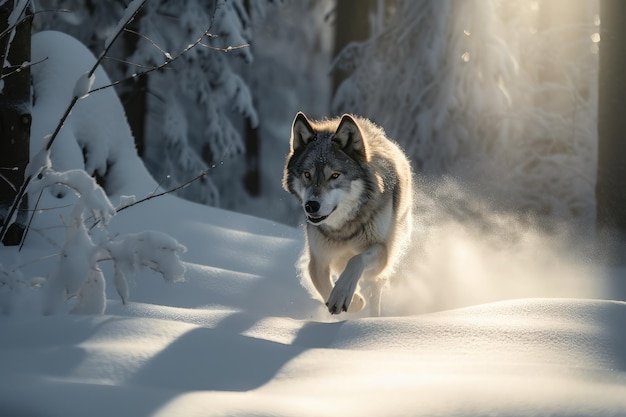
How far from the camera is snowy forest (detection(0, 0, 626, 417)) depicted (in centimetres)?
286

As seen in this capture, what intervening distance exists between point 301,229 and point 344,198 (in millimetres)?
5300

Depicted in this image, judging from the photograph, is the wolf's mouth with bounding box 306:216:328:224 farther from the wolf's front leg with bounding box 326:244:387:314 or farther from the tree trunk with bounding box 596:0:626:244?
the tree trunk with bounding box 596:0:626:244

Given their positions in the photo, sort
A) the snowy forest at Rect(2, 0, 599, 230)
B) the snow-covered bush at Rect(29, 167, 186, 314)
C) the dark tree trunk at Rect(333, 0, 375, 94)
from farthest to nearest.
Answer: the dark tree trunk at Rect(333, 0, 375, 94) < the snowy forest at Rect(2, 0, 599, 230) < the snow-covered bush at Rect(29, 167, 186, 314)

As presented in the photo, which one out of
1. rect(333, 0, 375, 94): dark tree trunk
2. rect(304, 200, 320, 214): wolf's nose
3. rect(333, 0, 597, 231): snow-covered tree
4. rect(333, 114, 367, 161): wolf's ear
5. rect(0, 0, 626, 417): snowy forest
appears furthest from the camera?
rect(333, 0, 375, 94): dark tree trunk

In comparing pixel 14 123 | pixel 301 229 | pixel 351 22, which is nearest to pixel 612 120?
pixel 301 229

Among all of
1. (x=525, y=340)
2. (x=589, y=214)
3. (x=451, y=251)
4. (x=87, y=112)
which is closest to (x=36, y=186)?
(x=525, y=340)

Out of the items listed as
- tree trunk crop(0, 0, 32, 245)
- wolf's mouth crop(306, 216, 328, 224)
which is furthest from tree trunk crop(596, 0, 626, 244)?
tree trunk crop(0, 0, 32, 245)

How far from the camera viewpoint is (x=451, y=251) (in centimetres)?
916

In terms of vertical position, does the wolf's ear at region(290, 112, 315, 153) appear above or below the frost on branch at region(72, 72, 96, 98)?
below

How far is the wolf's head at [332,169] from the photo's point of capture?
5.48m

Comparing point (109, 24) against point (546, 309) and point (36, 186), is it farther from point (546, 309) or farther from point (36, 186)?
point (546, 309)

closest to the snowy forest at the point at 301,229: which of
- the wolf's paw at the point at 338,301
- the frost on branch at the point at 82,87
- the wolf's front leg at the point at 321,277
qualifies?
the frost on branch at the point at 82,87

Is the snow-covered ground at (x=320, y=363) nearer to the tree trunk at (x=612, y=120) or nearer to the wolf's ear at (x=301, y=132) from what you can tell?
the wolf's ear at (x=301, y=132)

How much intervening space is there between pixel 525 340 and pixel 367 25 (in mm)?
15419
